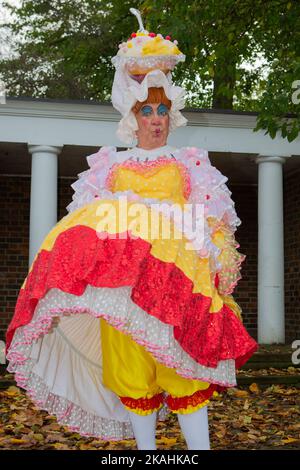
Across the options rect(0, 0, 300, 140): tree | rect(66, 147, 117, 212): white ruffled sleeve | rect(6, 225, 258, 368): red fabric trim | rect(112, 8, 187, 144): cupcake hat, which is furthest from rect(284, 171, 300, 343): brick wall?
rect(6, 225, 258, 368): red fabric trim

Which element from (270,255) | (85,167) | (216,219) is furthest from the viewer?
(85,167)

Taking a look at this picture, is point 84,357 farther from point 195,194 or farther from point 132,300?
point 195,194

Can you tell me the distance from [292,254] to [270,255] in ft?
8.15

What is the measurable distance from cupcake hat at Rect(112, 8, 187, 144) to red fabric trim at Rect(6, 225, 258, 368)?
84 centimetres

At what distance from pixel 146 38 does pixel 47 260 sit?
1302 mm

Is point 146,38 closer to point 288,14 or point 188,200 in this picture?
point 188,200

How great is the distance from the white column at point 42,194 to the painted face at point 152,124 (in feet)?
18.9

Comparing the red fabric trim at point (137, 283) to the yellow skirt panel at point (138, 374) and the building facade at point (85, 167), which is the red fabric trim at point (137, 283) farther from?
the building facade at point (85, 167)

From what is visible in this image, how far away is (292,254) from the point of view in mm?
12109

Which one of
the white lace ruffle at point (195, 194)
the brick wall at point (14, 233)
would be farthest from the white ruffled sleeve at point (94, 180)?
the brick wall at point (14, 233)

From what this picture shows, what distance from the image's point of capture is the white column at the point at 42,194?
9.04 metres

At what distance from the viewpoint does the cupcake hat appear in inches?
132

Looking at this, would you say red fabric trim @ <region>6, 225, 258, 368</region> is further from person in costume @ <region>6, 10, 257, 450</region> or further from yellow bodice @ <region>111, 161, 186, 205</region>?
yellow bodice @ <region>111, 161, 186, 205</region>

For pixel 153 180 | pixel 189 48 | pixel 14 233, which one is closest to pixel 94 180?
pixel 153 180
